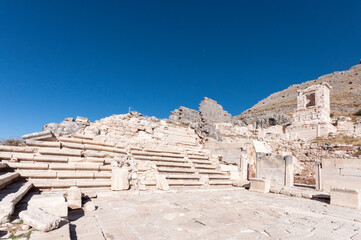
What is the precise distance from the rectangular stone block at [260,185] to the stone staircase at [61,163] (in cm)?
572

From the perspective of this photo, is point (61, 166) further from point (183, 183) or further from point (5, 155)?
point (183, 183)

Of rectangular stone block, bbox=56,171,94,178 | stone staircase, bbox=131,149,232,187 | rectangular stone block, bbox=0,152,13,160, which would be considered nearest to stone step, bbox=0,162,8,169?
rectangular stone block, bbox=0,152,13,160

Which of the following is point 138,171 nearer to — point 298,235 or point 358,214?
point 298,235

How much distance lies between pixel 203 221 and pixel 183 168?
498 centimetres

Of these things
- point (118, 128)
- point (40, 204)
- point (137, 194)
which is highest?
point (118, 128)

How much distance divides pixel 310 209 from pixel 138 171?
5226 mm

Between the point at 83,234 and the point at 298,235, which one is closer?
the point at 83,234

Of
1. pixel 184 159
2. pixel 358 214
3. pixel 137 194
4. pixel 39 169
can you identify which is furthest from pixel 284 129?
pixel 39 169

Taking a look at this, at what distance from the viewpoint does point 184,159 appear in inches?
382

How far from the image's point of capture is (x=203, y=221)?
3852mm

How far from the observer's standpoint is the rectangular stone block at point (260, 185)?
26.6 feet

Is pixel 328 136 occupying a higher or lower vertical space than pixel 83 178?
higher

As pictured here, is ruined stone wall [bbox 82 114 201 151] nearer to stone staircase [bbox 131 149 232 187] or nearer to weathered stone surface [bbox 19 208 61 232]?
stone staircase [bbox 131 149 232 187]

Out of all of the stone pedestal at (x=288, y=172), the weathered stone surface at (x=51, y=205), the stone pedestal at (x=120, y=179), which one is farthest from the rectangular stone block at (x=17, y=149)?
the stone pedestal at (x=288, y=172)
